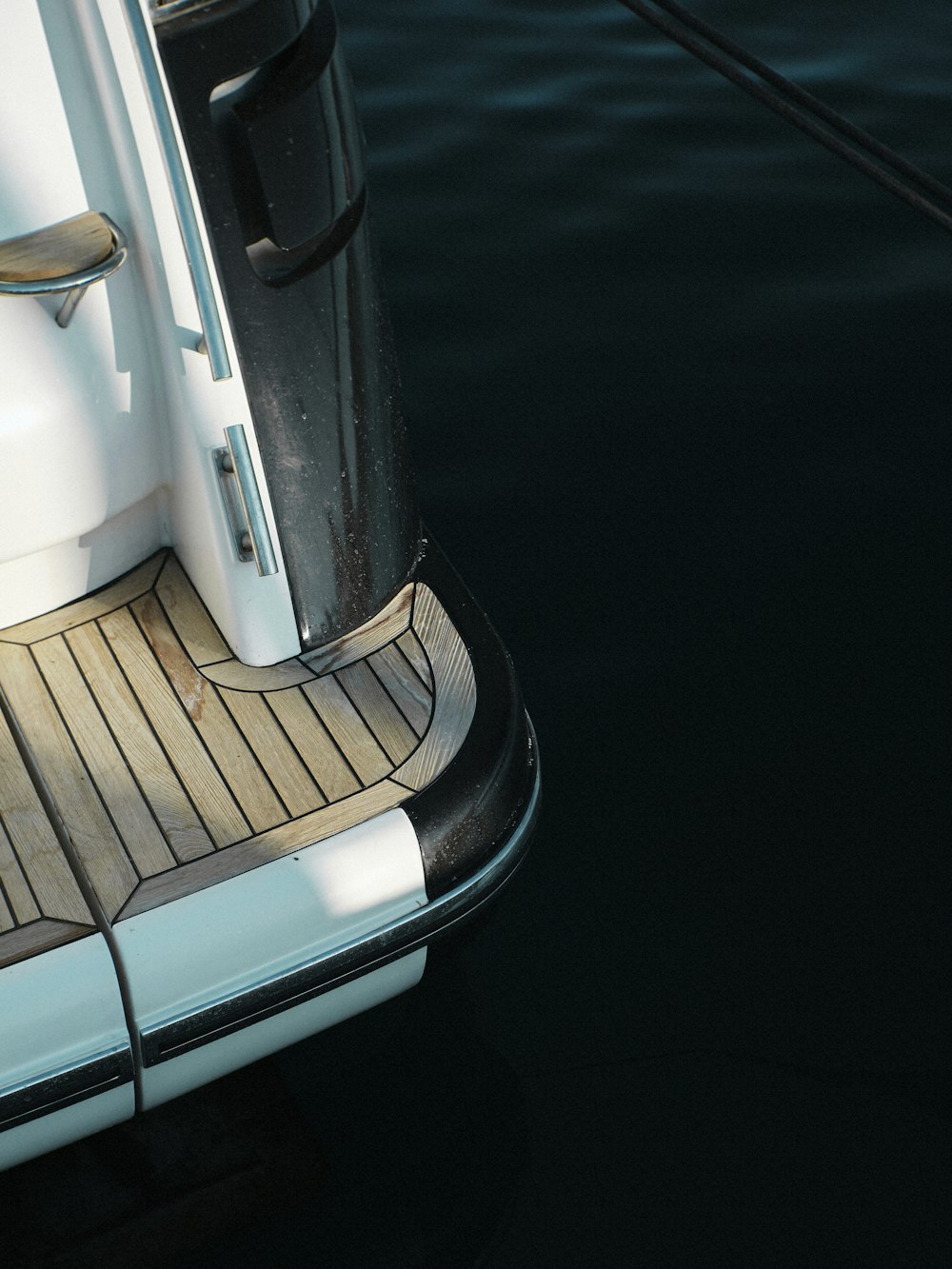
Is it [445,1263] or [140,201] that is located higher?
[140,201]

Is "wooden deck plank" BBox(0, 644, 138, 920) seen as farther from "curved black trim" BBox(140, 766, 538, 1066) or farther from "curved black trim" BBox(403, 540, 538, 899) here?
"curved black trim" BBox(403, 540, 538, 899)

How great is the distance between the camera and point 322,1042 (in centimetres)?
197

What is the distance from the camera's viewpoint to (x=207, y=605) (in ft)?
6.29

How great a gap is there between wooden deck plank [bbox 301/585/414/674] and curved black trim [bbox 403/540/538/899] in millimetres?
63

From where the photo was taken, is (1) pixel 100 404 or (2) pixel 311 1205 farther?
(2) pixel 311 1205

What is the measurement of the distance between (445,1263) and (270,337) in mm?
1208

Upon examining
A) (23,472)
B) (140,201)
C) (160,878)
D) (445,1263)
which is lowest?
(445,1263)

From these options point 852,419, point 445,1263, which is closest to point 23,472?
point 445,1263

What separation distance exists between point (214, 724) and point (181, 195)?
0.67m

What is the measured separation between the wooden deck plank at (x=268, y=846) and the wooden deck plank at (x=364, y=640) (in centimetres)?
22

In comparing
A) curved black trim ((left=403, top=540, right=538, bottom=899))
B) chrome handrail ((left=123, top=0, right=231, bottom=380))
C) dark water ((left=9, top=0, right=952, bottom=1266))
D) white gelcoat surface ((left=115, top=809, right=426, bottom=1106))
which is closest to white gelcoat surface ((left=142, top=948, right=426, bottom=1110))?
white gelcoat surface ((left=115, top=809, right=426, bottom=1106))

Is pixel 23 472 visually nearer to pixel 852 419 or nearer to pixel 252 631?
pixel 252 631

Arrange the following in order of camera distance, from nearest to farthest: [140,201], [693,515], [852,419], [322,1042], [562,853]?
[140,201] < [322,1042] < [562,853] < [693,515] < [852,419]

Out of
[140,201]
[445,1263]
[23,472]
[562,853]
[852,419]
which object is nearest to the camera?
[140,201]
